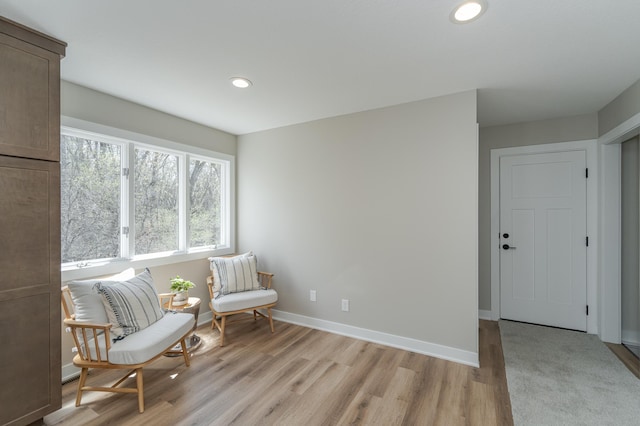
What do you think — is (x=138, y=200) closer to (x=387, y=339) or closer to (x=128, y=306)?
(x=128, y=306)

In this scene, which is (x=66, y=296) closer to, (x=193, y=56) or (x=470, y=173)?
(x=193, y=56)

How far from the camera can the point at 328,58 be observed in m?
2.12

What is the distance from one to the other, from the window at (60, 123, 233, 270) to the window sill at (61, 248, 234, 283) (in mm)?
27

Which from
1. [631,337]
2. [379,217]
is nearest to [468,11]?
[379,217]

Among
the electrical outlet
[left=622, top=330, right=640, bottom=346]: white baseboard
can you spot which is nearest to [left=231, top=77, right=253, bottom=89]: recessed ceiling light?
the electrical outlet

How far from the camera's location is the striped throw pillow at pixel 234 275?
3.35 m

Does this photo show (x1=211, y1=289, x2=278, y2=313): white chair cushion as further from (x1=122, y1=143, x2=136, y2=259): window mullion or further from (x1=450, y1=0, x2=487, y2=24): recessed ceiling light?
(x1=450, y1=0, x2=487, y2=24): recessed ceiling light

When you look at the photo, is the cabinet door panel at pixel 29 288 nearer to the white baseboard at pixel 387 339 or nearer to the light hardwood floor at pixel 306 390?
the light hardwood floor at pixel 306 390

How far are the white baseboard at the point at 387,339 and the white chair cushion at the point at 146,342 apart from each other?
149cm

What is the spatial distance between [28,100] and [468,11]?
2653mm

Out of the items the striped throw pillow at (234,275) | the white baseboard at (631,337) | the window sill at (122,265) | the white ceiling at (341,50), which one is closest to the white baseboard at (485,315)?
the white baseboard at (631,337)

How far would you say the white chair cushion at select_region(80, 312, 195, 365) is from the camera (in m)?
2.02

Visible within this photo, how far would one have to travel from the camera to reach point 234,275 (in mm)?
3400

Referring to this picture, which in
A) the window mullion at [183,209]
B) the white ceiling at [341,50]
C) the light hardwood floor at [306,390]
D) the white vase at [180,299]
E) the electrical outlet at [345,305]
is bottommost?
the light hardwood floor at [306,390]
